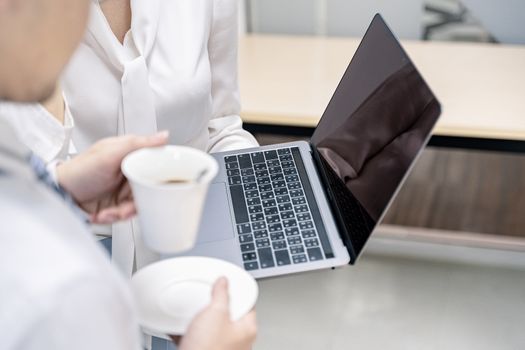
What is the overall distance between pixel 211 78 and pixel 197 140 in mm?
125

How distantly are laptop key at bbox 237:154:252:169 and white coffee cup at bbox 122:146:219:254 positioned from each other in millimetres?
456

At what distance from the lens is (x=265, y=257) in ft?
3.23

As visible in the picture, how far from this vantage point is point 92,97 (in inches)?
44.4

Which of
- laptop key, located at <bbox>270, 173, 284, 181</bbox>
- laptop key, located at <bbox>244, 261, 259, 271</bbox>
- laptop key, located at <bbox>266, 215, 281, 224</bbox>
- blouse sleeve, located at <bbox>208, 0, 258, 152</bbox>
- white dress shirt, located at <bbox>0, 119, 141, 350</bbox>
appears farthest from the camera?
blouse sleeve, located at <bbox>208, 0, 258, 152</bbox>

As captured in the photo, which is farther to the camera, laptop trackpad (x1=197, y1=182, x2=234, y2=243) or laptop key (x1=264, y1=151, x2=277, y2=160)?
laptop key (x1=264, y1=151, x2=277, y2=160)

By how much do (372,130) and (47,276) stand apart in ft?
2.22

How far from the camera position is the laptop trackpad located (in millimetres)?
1045

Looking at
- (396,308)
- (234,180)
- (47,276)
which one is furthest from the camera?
(396,308)

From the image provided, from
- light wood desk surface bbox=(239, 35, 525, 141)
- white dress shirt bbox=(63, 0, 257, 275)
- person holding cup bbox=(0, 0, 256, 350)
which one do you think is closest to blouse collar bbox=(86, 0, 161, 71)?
white dress shirt bbox=(63, 0, 257, 275)

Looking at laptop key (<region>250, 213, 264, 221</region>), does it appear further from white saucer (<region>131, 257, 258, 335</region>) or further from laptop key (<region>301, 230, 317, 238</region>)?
white saucer (<region>131, 257, 258, 335</region>)

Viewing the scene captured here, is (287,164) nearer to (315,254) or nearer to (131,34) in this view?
(315,254)

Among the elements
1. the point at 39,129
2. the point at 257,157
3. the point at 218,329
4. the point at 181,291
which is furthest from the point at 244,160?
the point at 218,329

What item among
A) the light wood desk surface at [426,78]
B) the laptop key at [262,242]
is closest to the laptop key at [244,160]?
the laptop key at [262,242]

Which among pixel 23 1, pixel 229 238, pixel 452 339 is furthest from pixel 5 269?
pixel 452 339
